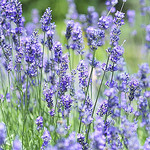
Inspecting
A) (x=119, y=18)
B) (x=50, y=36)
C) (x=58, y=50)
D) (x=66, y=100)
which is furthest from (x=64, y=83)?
(x=119, y=18)

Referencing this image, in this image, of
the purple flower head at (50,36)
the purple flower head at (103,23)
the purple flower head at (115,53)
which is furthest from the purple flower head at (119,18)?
the purple flower head at (50,36)

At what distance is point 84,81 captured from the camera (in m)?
2.41

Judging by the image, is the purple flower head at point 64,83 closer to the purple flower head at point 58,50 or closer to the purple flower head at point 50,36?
the purple flower head at point 58,50

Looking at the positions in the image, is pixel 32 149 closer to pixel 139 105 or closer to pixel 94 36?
pixel 139 105

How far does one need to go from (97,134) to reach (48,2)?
1191 centimetres

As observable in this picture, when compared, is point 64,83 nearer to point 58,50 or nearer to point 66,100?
point 66,100

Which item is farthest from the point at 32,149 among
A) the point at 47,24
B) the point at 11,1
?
the point at 11,1

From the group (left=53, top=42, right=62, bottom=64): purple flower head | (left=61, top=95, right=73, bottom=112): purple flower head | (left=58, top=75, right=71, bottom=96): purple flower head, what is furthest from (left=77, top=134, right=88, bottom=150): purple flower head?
(left=53, top=42, right=62, bottom=64): purple flower head

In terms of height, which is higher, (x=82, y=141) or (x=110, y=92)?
(x=110, y=92)

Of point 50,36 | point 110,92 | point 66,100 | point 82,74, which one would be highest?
point 50,36

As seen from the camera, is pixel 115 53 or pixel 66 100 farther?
pixel 66 100

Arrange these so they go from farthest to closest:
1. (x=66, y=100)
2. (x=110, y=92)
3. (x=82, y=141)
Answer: (x=66, y=100) < (x=82, y=141) < (x=110, y=92)

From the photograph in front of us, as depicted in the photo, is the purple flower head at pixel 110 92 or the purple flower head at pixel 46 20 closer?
the purple flower head at pixel 110 92

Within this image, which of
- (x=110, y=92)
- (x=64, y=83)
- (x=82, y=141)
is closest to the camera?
(x=110, y=92)
